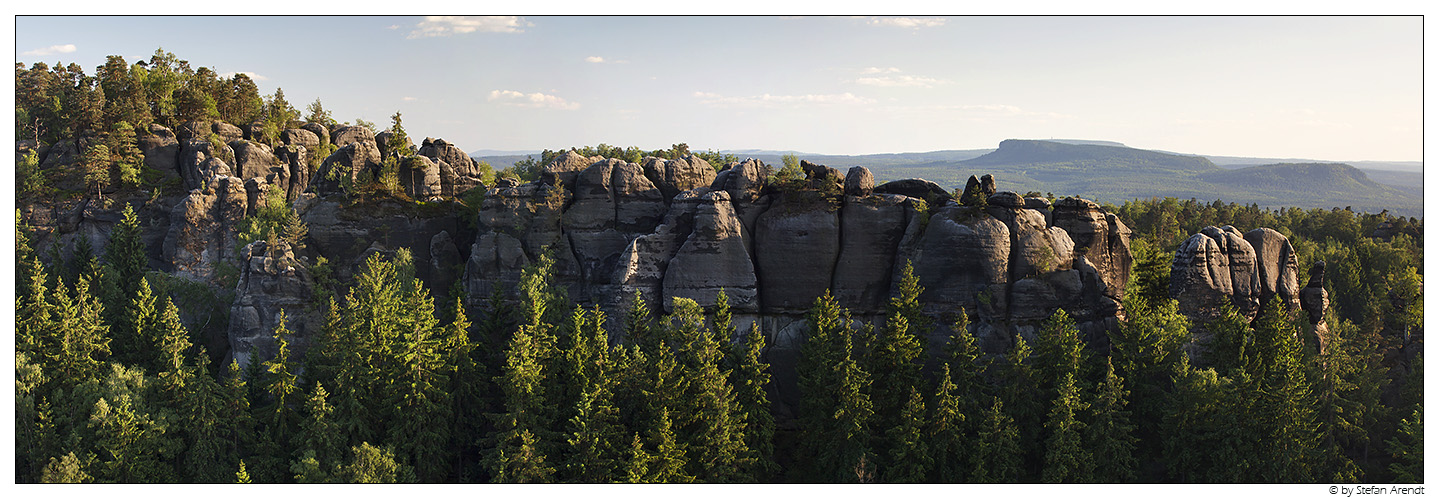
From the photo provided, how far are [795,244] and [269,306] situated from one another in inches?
1247

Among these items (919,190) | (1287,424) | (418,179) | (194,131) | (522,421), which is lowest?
(522,421)

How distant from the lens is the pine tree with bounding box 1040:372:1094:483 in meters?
36.6

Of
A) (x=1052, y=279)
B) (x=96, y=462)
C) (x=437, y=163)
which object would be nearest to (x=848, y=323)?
(x=1052, y=279)

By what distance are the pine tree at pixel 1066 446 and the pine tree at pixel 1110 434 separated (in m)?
0.69

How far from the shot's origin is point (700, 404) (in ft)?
125

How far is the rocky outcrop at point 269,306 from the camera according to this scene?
47.4 metres

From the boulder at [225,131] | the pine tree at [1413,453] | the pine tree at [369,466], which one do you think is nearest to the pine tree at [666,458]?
the pine tree at [369,466]

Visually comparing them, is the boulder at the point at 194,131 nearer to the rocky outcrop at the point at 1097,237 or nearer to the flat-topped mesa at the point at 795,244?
the flat-topped mesa at the point at 795,244

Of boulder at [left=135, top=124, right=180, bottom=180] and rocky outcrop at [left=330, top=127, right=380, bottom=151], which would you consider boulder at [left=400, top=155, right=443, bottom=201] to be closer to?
rocky outcrop at [left=330, top=127, right=380, bottom=151]

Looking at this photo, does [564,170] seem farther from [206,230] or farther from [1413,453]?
[1413,453]

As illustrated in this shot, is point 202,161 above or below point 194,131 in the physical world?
below

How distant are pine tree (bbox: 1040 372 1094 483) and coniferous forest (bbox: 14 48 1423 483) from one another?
14 centimetres

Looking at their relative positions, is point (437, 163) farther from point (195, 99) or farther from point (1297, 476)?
point (1297, 476)

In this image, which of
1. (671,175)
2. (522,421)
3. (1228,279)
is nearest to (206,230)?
(522,421)
